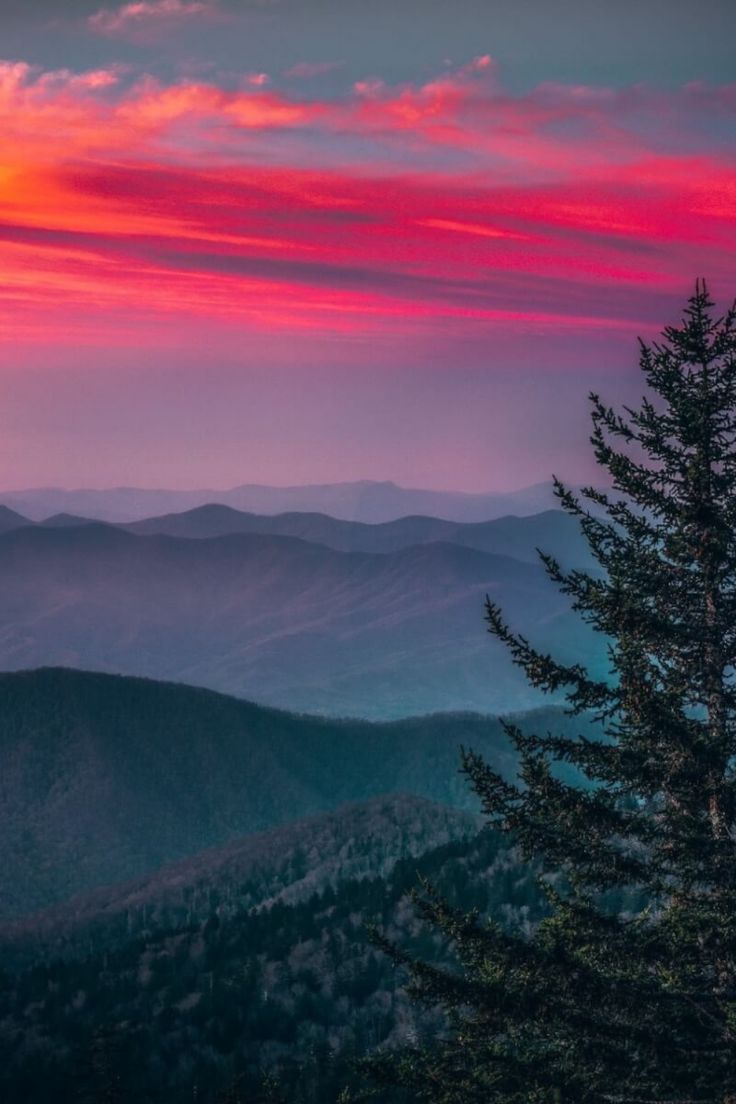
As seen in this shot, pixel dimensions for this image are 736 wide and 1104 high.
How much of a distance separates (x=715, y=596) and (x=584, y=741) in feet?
11.3

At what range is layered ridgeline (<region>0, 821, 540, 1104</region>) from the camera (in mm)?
121375

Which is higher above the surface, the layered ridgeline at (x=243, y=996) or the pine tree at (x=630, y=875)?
the pine tree at (x=630, y=875)

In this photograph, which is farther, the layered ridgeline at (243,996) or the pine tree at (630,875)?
the layered ridgeline at (243,996)

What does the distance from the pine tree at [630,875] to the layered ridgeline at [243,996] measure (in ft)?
296

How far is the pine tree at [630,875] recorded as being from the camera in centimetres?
1580

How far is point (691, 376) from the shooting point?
18781 mm

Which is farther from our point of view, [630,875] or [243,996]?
[243,996]

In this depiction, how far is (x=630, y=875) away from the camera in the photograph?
16.5m

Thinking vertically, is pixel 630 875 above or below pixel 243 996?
above

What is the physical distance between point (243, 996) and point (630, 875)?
430 ft

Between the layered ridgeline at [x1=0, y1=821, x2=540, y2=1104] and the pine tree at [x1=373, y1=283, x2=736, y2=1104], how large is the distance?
9017cm

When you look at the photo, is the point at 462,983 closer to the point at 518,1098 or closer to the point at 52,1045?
the point at 518,1098

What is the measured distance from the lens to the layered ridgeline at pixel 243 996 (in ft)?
398

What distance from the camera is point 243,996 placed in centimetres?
13612
